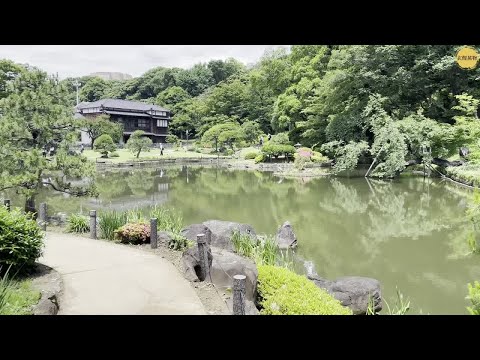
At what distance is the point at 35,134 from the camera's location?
816 cm

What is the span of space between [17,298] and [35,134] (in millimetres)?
5464

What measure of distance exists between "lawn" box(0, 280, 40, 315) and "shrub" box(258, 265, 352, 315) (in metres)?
2.09

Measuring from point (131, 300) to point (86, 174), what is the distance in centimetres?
489

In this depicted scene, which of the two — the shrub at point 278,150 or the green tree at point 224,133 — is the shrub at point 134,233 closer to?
the shrub at point 278,150

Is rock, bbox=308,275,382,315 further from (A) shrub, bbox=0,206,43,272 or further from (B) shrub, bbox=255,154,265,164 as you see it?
(B) shrub, bbox=255,154,265,164

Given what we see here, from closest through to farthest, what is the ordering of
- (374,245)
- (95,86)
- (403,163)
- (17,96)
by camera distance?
(17,96)
(374,245)
(403,163)
(95,86)

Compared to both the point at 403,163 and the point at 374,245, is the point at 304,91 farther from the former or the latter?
the point at 374,245

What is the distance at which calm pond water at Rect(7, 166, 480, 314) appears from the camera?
6.47 metres

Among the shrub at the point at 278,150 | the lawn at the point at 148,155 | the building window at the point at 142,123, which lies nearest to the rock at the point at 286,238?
the shrub at the point at 278,150

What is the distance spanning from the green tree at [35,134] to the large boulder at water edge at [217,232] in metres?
2.80

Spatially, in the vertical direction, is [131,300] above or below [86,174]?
below
